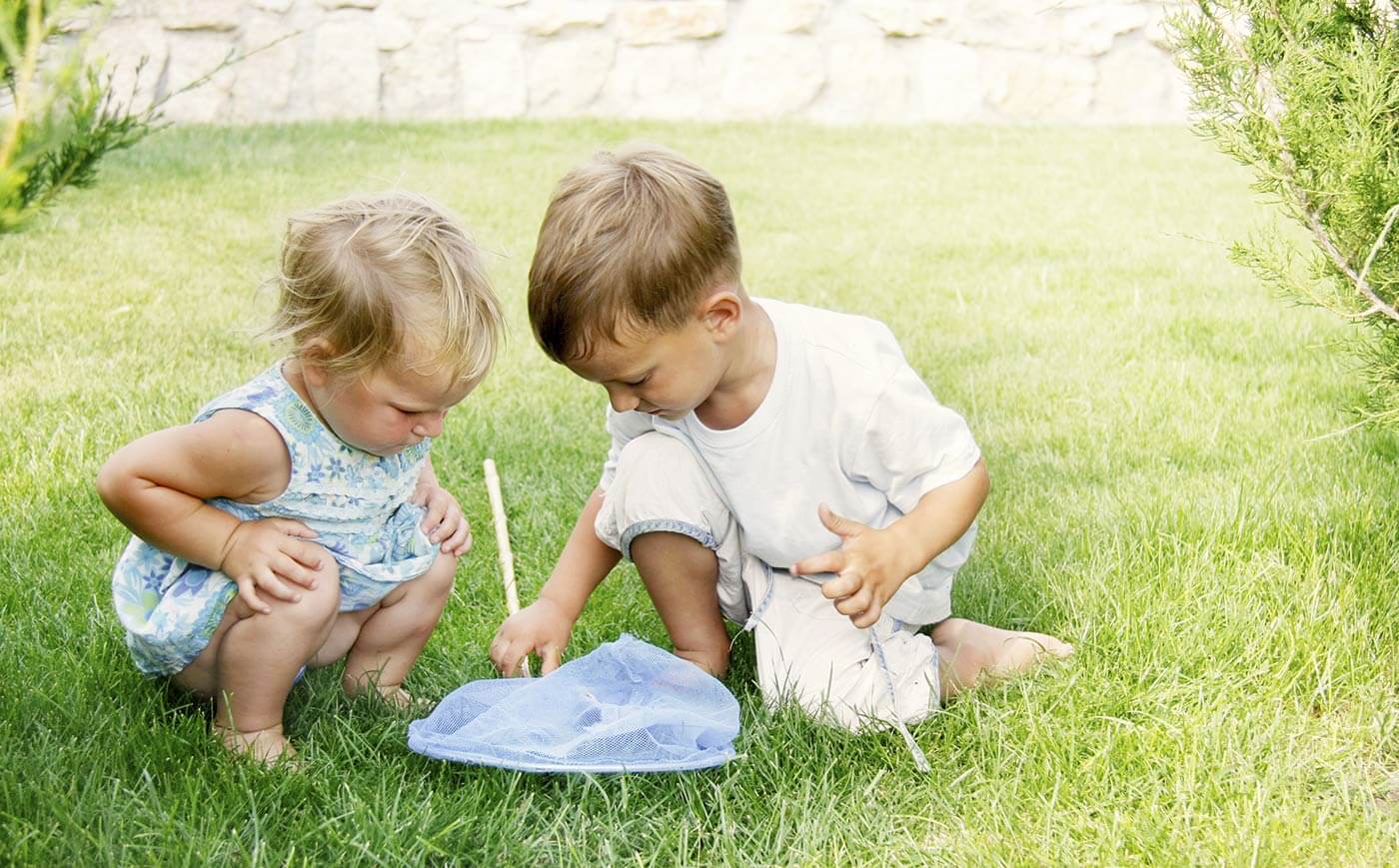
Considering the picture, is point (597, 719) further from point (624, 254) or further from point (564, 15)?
point (564, 15)

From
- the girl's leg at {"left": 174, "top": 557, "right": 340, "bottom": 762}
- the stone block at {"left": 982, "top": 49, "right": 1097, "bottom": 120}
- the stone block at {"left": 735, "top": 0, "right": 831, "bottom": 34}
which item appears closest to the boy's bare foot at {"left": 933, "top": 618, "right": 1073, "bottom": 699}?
the girl's leg at {"left": 174, "top": 557, "right": 340, "bottom": 762}

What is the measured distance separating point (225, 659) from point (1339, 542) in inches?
75.4

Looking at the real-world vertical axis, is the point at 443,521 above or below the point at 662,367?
below

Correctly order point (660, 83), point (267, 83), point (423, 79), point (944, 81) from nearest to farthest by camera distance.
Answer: point (267, 83)
point (423, 79)
point (660, 83)
point (944, 81)

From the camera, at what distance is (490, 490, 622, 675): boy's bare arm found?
2266mm

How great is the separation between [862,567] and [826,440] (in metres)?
0.33

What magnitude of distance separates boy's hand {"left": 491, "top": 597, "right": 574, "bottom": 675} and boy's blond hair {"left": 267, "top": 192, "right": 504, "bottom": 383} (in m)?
0.49

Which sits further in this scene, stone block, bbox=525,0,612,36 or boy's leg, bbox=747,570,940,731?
stone block, bbox=525,0,612,36

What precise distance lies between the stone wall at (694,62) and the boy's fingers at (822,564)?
7017 mm

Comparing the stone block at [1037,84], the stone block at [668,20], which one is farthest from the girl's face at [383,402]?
the stone block at [1037,84]

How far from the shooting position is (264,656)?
1.96m

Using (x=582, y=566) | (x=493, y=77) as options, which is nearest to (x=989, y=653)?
(x=582, y=566)

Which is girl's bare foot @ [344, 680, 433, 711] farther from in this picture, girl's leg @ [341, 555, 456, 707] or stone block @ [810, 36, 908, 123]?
stone block @ [810, 36, 908, 123]

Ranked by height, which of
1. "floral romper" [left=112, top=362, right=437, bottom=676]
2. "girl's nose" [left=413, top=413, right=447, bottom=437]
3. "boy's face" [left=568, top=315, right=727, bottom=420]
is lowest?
"floral romper" [left=112, top=362, right=437, bottom=676]
